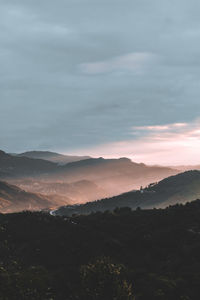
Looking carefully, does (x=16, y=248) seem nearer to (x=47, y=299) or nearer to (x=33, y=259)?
(x=33, y=259)

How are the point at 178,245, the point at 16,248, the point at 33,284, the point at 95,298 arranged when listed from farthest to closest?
the point at 16,248 < the point at 178,245 < the point at 33,284 < the point at 95,298

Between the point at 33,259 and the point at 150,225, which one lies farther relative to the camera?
the point at 150,225

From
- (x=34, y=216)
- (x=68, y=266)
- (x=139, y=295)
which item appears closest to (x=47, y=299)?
(x=139, y=295)

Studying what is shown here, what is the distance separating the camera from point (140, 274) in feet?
259

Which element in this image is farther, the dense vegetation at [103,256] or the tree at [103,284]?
the dense vegetation at [103,256]

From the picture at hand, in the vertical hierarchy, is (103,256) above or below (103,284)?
below

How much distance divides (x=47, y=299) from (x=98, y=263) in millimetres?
8812

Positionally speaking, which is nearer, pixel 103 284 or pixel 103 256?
pixel 103 284

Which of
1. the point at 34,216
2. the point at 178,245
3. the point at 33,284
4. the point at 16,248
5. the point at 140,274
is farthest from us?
the point at 34,216

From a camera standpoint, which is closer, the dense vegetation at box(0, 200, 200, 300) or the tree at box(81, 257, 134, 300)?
the tree at box(81, 257, 134, 300)

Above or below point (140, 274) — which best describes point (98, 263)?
above

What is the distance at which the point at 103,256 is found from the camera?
89625 millimetres

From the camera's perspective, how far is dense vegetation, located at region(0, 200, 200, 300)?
2352 inches

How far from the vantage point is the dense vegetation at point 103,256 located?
59.8 meters
